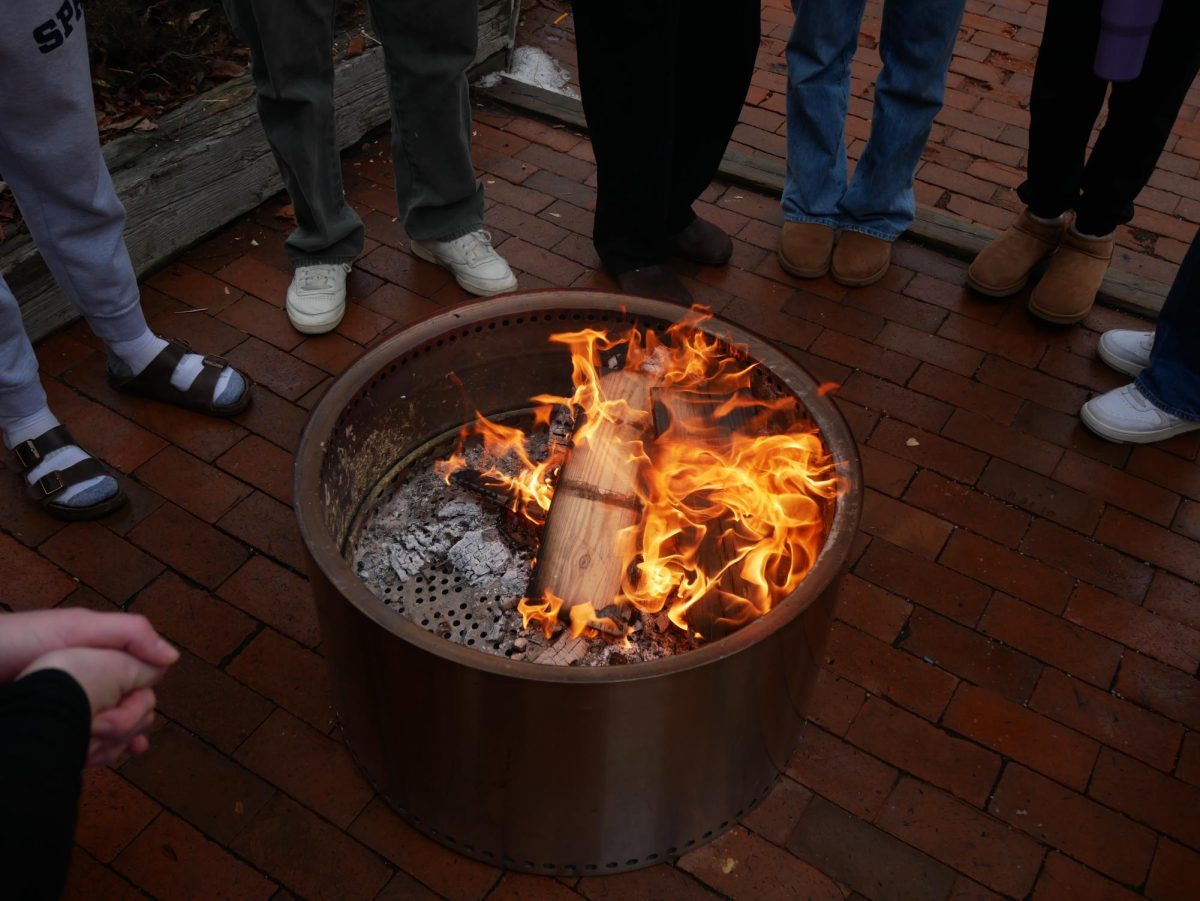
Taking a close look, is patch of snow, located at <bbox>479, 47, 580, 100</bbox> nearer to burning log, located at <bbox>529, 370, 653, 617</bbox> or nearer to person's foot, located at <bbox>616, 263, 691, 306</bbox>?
person's foot, located at <bbox>616, 263, 691, 306</bbox>

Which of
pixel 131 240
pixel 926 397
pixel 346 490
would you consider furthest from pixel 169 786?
pixel 926 397

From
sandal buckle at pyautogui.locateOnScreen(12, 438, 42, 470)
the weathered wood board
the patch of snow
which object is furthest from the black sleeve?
the patch of snow

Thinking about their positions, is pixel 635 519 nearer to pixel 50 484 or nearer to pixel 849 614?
pixel 849 614

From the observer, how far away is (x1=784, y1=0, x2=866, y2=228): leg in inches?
131

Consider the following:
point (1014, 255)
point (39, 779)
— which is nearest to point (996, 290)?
point (1014, 255)

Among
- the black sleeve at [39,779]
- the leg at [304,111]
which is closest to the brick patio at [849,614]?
the leg at [304,111]

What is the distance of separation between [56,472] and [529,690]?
1.70 m

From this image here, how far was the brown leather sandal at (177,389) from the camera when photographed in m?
2.99

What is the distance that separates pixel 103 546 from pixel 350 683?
1087mm

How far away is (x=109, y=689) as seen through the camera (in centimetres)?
121

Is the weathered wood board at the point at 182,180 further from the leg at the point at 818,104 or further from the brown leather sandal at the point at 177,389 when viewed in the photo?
the leg at the point at 818,104

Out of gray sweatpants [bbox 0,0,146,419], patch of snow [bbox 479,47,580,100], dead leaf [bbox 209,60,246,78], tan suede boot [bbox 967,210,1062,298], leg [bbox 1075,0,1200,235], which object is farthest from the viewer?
patch of snow [bbox 479,47,580,100]

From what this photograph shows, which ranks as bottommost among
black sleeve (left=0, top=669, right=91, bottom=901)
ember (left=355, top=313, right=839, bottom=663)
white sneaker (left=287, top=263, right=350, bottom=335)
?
white sneaker (left=287, top=263, right=350, bottom=335)

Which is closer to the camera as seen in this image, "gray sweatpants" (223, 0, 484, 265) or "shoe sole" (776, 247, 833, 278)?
"gray sweatpants" (223, 0, 484, 265)
